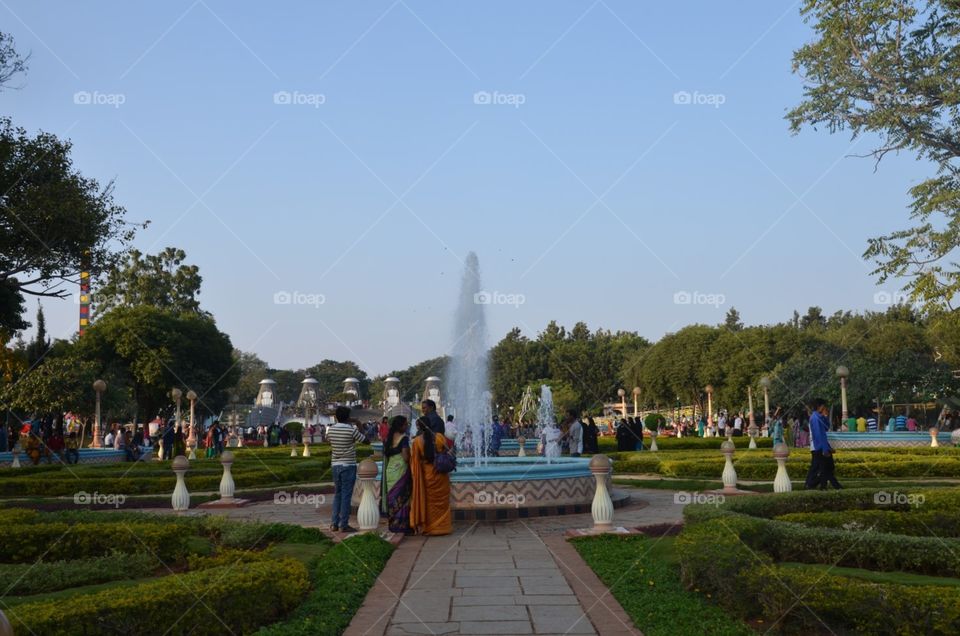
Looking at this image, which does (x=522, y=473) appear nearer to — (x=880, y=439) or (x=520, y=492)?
(x=520, y=492)

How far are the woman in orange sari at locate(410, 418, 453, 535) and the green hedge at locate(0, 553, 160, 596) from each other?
354 cm

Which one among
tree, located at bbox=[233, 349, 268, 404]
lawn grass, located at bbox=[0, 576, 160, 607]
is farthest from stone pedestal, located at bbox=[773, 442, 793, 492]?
tree, located at bbox=[233, 349, 268, 404]

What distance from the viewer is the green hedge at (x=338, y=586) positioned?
635 centimetres

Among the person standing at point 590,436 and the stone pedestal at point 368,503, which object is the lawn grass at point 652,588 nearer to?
the stone pedestal at point 368,503

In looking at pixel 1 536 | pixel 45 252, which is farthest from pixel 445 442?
pixel 45 252

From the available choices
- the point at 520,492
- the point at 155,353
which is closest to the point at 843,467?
the point at 520,492

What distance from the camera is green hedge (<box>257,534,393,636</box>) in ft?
20.8

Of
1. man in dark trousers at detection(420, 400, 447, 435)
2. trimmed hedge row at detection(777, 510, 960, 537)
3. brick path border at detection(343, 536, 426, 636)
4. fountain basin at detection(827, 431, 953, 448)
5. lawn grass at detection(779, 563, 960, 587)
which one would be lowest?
brick path border at detection(343, 536, 426, 636)

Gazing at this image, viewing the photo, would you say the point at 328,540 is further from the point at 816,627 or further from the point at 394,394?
the point at 394,394

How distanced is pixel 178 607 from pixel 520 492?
7602 millimetres

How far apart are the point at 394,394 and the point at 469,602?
80529 millimetres

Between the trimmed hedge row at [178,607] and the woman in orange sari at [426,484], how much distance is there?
4.40m

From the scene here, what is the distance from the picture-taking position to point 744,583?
664 cm

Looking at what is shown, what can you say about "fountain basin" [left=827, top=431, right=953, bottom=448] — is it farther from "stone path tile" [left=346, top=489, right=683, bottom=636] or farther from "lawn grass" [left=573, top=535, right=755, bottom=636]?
"lawn grass" [left=573, top=535, right=755, bottom=636]
